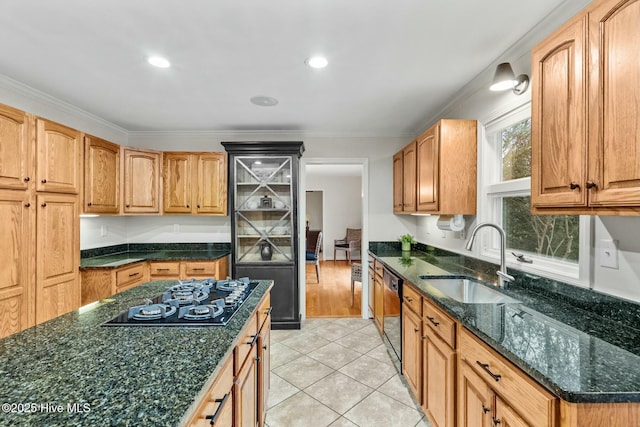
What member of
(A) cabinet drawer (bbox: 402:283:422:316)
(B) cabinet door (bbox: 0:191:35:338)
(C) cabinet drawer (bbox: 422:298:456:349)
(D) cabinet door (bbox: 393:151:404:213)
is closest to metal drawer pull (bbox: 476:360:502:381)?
(C) cabinet drawer (bbox: 422:298:456:349)

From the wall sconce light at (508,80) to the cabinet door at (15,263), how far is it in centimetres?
339

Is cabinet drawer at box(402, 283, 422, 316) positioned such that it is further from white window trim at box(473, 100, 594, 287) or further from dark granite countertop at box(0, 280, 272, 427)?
dark granite countertop at box(0, 280, 272, 427)

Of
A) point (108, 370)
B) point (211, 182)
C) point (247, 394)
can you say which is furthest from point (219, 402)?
point (211, 182)

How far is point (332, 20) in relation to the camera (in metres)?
1.65

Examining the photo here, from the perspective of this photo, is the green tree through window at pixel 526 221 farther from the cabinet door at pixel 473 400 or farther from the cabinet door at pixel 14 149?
the cabinet door at pixel 14 149

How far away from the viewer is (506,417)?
3.59 ft

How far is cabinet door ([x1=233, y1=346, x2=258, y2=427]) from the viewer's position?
3.98ft

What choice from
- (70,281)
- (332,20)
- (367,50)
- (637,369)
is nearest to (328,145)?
(367,50)

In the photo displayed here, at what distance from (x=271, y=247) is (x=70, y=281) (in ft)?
6.49

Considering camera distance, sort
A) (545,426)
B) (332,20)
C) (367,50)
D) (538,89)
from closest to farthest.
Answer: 1. (545,426)
2. (538,89)
3. (332,20)
4. (367,50)

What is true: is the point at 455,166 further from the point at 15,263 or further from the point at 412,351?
the point at 15,263

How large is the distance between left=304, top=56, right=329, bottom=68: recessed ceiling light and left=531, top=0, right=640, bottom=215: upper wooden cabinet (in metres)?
1.26

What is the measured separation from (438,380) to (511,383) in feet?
2.40

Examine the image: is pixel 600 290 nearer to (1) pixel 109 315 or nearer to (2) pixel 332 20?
(2) pixel 332 20
